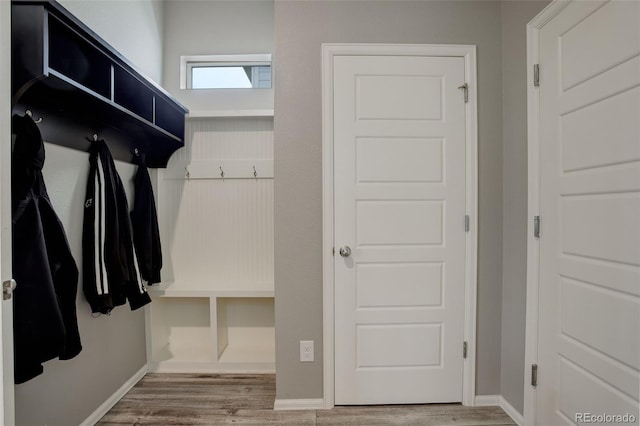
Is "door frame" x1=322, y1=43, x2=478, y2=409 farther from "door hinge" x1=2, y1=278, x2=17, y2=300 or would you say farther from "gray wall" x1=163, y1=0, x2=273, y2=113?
"door hinge" x1=2, y1=278, x2=17, y2=300

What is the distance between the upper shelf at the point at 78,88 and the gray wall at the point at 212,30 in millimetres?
595

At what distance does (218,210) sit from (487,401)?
7.26ft

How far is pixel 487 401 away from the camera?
196cm

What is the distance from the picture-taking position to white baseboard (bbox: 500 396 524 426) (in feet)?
5.87

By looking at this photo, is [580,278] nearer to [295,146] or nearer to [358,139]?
[358,139]

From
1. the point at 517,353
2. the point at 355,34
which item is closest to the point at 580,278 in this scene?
the point at 517,353

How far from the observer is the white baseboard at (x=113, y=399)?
5.91 feet

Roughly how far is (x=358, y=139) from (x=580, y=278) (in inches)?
50.0

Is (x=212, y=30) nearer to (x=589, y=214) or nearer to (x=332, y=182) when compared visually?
(x=332, y=182)

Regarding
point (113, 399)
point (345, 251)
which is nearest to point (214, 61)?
point (345, 251)

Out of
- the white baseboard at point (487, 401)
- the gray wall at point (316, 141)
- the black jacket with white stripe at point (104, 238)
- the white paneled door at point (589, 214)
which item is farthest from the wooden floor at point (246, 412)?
the black jacket with white stripe at point (104, 238)

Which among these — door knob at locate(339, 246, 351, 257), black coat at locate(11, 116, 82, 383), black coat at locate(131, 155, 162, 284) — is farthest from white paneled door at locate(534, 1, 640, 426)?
black coat at locate(131, 155, 162, 284)

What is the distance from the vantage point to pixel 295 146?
1908 mm
